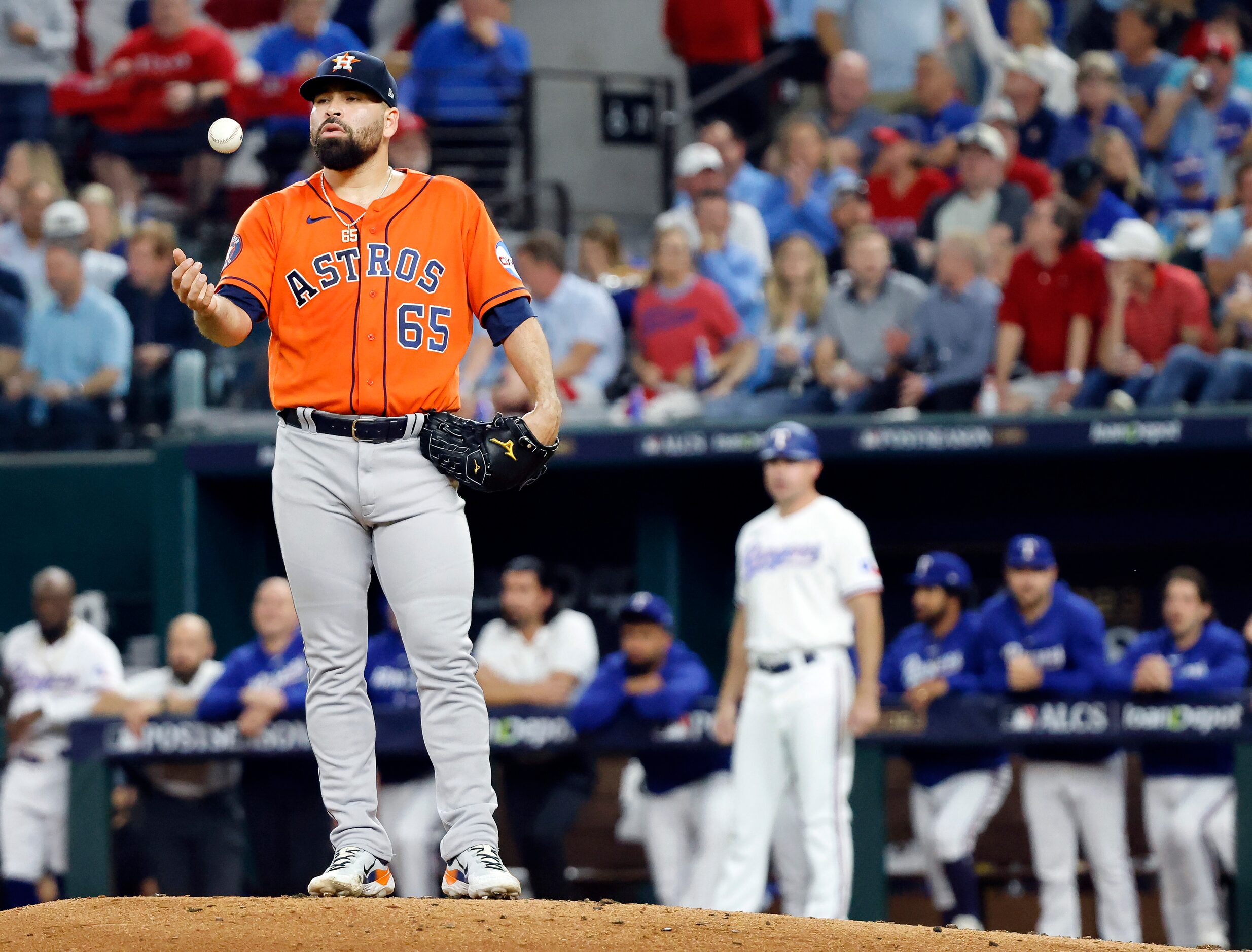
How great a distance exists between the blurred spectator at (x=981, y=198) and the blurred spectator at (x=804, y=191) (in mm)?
656

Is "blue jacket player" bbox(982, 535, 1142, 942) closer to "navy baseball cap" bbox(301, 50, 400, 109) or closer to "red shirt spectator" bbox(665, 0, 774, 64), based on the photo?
"navy baseball cap" bbox(301, 50, 400, 109)

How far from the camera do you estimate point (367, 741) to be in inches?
177

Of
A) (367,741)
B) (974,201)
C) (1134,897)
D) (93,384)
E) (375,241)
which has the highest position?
(974,201)

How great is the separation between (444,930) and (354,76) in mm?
1848

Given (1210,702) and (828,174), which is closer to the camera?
(1210,702)

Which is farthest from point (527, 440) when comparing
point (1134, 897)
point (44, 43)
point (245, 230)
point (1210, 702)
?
point (44, 43)

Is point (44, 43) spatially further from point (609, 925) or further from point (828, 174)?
point (609, 925)

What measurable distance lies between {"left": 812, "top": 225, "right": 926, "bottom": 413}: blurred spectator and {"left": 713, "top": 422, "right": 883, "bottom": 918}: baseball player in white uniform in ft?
5.28

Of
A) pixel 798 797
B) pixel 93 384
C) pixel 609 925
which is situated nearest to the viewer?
pixel 609 925

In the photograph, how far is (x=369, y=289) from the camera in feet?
14.2

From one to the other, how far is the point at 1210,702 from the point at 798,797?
1.56 m

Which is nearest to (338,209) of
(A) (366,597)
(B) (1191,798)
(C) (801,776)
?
(A) (366,597)

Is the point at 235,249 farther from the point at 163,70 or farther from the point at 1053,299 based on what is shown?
the point at 163,70

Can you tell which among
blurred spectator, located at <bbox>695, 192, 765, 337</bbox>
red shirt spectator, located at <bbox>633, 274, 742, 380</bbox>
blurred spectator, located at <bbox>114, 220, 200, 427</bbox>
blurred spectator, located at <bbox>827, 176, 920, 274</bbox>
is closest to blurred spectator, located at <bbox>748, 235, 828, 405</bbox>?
red shirt spectator, located at <bbox>633, 274, 742, 380</bbox>
